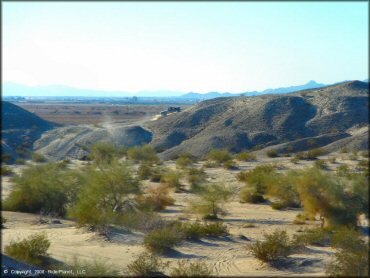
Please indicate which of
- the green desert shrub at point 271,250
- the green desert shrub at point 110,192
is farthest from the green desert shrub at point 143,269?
the green desert shrub at point 110,192

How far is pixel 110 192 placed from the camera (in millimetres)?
21938

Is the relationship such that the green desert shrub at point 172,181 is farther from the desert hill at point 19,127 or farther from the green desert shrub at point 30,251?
the desert hill at point 19,127

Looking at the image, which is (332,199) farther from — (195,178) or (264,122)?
(264,122)

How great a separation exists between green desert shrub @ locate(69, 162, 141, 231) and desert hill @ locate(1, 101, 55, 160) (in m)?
32.1

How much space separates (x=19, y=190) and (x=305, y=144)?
38648 millimetres

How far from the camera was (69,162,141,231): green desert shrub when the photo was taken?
19.8 metres

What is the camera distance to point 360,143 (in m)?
49.7

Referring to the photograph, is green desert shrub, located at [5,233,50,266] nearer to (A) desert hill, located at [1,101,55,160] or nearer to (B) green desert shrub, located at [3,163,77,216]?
(B) green desert shrub, located at [3,163,77,216]

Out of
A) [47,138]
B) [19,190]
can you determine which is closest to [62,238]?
[19,190]

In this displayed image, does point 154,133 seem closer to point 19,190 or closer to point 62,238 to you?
point 19,190

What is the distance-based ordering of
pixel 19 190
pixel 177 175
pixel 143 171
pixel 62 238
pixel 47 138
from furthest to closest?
1. pixel 47 138
2. pixel 143 171
3. pixel 177 175
4. pixel 19 190
5. pixel 62 238

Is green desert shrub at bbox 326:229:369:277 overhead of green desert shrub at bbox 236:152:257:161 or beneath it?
overhead

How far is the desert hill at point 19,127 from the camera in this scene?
2325 inches

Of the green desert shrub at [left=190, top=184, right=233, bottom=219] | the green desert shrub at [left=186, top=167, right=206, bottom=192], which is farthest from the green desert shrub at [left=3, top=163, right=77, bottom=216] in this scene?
the green desert shrub at [left=186, top=167, right=206, bottom=192]
